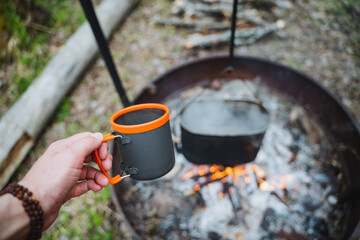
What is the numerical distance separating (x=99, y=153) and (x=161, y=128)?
39 cm

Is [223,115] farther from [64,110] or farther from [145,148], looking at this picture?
[64,110]

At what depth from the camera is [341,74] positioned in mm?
2926

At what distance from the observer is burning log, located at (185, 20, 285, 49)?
3299 mm

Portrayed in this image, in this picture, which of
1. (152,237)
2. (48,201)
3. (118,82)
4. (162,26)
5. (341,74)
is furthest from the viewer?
(162,26)

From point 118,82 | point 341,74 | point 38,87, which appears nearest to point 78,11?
point 38,87

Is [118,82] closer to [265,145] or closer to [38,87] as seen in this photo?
[265,145]

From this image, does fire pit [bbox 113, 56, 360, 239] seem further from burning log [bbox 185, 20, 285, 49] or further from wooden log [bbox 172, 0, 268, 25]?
wooden log [bbox 172, 0, 268, 25]

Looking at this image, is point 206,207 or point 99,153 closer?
point 99,153

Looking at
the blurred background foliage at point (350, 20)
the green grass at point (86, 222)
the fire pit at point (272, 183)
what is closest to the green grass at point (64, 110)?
the green grass at point (86, 222)

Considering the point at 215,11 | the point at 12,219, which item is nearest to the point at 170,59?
the point at 215,11

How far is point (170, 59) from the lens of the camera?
11.3 feet

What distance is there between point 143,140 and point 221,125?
1.00 meters

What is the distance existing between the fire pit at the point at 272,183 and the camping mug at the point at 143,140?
0.62m

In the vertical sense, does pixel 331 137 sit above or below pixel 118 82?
below
